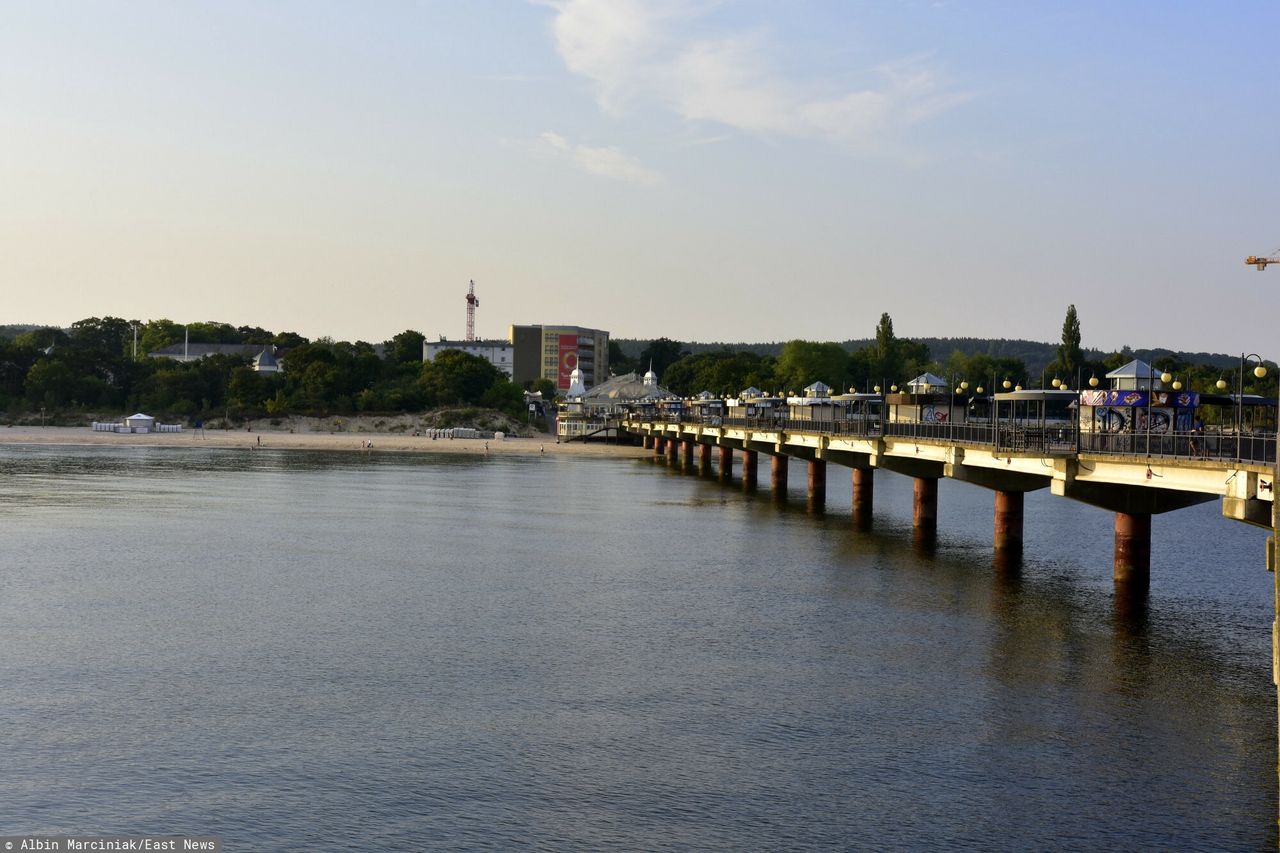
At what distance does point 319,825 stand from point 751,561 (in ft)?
120

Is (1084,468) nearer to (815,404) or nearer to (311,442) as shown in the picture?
(815,404)

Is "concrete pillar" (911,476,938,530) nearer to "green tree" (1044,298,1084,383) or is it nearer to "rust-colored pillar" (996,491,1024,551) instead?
"rust-colored pillar" (996,491,1024,551)

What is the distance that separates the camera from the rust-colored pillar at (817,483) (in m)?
89.8

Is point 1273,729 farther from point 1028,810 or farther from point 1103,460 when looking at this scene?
point 1103,460

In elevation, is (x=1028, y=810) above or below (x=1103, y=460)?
below

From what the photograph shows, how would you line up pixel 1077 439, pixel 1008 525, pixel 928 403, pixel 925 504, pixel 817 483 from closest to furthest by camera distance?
pixel 1077 439 → pixel 1008 525 → pixel 925 504 → pixel 928 403 → pixel 817 483

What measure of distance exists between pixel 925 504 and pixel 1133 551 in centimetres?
2403

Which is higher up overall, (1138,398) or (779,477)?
(1138,398)

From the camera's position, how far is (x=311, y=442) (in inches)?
7013

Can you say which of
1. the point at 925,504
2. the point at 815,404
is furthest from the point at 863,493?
the point at 815,404

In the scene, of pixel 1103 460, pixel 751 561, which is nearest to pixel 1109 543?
pixel 751 561

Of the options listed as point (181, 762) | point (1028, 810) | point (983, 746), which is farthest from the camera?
point (983, 746)

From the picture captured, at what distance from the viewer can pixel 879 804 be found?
77.5 ft

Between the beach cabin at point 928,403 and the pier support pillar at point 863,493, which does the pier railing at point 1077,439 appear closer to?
the pier support pillar at point 863,493
